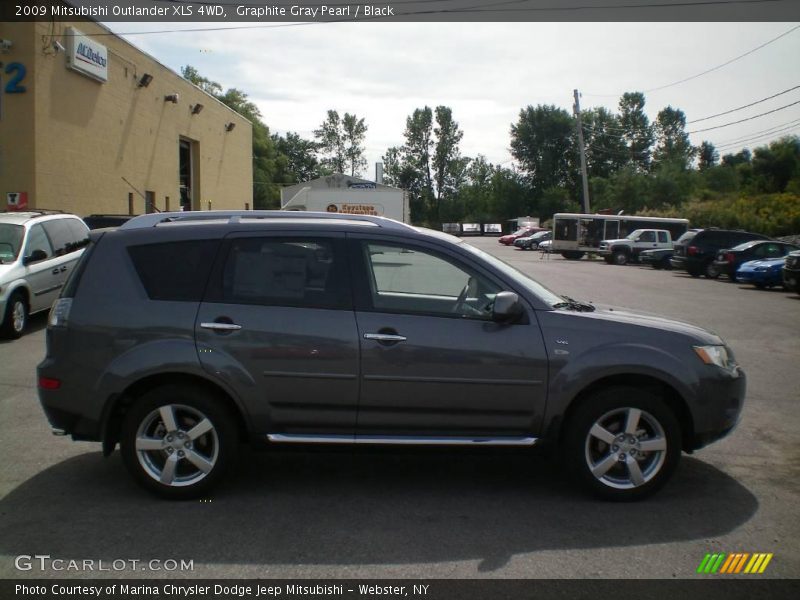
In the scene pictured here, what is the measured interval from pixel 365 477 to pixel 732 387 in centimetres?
260

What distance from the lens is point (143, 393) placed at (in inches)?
194

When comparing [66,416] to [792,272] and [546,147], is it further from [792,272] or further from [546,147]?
[546,147]

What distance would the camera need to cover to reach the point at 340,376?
4797 millimetres

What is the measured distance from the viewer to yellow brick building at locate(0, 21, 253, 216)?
21578 millimetres

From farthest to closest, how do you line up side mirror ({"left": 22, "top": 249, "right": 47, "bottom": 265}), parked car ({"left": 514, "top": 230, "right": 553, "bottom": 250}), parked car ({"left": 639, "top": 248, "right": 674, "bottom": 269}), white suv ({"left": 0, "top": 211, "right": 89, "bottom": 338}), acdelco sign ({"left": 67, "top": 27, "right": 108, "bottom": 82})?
parked car ({"left": 514, "top": 230, "right": 553, "bottom": 250})
parked car ({"left": 639, "top": 248, "right": 674, "bottom": 269})
acdelco sign ({"left": 67, "top": 27, "right": 108, "bottom": 82})
side mirror ({"left": 22, "top": 249, "right": 47, "bottom": 265})
white suv ({"left": 0, "top": 211, "right": 89, "bottom": 338})

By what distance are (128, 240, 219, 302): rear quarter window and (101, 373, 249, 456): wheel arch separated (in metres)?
0.52

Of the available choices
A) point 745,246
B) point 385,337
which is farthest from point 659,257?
point 385,337

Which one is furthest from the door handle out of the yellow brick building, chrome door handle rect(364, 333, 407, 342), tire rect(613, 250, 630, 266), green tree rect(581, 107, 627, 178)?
green tree rect(581, 107, 627, 178)

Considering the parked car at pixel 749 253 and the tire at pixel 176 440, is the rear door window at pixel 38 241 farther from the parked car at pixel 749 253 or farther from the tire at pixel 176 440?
the parked car at pixel 749 253

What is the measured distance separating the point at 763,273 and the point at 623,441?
21287mm

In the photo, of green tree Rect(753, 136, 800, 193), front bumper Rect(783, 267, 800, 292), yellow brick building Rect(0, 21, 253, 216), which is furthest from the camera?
green tree Rect(753, 136, 800, 193)

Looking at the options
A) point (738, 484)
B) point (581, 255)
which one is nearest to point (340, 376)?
point (738, 484)

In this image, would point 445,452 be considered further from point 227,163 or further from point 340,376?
point 227,163

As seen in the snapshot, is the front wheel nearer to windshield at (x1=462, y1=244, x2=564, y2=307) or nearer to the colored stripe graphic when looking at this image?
windshield at (x1=462, y1=244, x2=564, y2=307)
